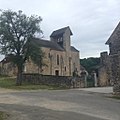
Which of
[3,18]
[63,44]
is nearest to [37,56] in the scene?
[3,18]

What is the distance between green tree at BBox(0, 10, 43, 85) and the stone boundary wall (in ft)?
9.54

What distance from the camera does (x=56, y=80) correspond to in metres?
52.8

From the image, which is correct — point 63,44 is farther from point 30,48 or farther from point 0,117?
point 0,117

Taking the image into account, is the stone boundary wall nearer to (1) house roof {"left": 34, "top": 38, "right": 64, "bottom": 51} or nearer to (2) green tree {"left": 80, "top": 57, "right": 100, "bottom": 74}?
(1) house roof {"left": 34, "top": 38, "right": 64, "bottom": 51}

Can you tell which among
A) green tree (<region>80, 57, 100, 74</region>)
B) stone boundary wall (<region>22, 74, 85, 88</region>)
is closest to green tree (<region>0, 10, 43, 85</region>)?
stone boundary wall (<region>22, 74, 85, 88</region>)

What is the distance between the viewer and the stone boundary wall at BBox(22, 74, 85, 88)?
5225 cm

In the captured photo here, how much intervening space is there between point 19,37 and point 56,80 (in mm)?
9653

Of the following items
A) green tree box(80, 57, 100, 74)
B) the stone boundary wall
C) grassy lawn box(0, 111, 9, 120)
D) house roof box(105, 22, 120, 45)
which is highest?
green tree box(80, 57, 100, 74)

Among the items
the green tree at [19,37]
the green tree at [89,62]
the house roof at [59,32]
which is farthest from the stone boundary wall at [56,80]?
the green tree at [89,62]

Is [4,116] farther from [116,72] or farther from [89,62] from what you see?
[89,62]

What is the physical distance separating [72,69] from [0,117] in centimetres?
6861

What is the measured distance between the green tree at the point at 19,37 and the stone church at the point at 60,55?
1913 centimetres

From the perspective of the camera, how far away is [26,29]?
52.7 m

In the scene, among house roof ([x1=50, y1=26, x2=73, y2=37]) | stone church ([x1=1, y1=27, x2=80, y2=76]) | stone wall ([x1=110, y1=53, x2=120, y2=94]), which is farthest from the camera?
house roof ([x1=50, y1=26, x2=73, y2=37])
